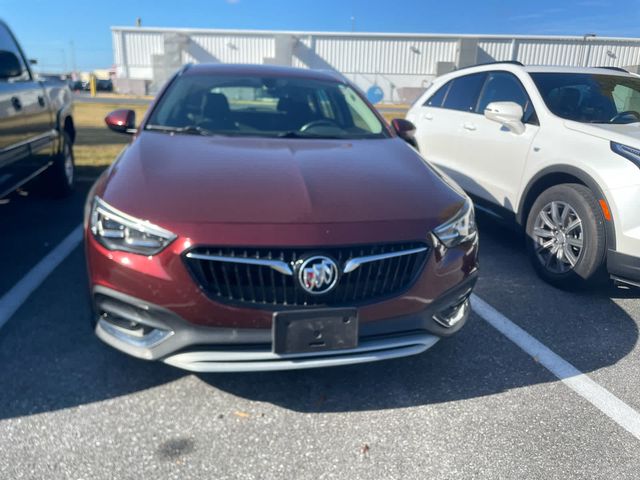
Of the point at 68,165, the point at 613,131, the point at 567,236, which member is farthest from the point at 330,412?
the point at 68,165

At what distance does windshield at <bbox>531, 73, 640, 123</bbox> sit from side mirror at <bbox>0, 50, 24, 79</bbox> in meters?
4.42

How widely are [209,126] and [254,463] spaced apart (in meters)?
2.15

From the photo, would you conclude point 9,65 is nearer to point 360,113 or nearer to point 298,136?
point 298,136

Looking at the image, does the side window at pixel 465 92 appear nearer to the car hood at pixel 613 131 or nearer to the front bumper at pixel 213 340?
the car hood at pixel 613 131

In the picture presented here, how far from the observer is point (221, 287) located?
88.9 inches

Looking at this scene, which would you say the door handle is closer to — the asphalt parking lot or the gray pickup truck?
the gray pickup truck

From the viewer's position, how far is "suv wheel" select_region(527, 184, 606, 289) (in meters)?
3.74

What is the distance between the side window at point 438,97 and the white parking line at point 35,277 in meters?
3.92

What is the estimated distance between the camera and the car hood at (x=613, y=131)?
3664 millimetres

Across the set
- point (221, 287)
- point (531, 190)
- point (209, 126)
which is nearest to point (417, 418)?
point (221, 287)

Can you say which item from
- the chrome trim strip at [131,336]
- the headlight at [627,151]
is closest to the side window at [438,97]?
the headlight at [627,151]

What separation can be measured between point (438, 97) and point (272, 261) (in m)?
4.45

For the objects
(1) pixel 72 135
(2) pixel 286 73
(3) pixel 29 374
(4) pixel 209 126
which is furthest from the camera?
(1) pixel 72 135

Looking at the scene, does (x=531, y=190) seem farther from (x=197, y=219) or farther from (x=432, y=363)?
(x=197, y=219)
